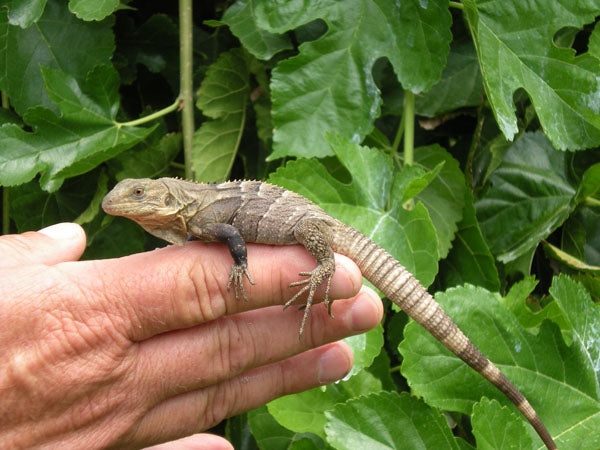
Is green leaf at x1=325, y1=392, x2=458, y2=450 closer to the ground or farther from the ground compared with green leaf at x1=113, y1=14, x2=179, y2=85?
closer to the ground

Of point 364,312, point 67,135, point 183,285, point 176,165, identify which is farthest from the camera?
point 176,165

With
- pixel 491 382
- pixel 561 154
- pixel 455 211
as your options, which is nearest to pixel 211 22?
pixel 455 211

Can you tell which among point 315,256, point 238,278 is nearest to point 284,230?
point 315,256

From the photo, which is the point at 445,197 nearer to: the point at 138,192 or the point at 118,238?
the point at 138,192

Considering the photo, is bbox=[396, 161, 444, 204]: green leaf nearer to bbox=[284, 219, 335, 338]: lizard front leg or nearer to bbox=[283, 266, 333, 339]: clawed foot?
bbox=[284, 219, 335, 338]: lizard front leg

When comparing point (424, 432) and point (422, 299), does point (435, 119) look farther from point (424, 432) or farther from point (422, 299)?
point (424, 432)

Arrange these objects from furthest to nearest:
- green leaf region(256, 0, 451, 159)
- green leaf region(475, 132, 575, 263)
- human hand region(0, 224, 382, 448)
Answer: green leaf region(475, 132, 575, 263) < green leaf region(256, 0, 451, 159) < human hand region(0, 224, 382, 448)

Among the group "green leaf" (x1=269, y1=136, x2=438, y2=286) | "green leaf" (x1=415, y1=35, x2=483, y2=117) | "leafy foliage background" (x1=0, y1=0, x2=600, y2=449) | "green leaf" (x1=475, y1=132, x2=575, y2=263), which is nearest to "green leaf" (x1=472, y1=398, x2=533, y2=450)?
"leafy foliage background" (x1=0, y1=0, x2=600, y2=449)
